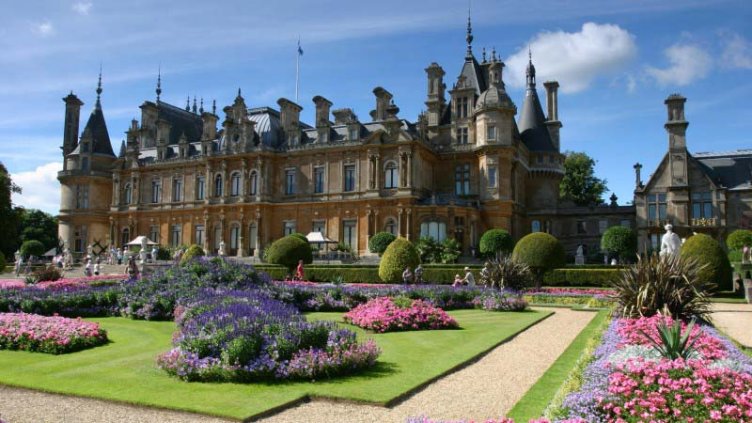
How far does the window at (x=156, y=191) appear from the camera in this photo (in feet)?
182

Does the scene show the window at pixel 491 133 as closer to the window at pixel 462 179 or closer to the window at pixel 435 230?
the window at pixel 462 179

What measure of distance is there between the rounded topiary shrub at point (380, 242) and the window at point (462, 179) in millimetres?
8620

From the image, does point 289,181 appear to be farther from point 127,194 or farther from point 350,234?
point 127,194

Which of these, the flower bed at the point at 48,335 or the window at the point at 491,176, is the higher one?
the window at the point at 491,176

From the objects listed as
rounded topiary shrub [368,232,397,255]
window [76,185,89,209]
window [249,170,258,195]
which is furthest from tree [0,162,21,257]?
rounded topiary shrub [368,232,397,255]

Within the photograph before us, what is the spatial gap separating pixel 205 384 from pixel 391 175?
3600 cm

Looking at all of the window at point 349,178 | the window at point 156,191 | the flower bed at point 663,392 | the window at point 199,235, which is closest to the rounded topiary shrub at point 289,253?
the window at point 349,178

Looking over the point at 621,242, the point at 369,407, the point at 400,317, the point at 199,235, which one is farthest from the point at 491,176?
the point at 369,407

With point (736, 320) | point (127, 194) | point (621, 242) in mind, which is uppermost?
point (127, 194)

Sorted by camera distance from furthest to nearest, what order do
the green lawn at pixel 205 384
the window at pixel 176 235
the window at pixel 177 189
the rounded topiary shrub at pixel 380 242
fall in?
1. the window at pixel 177 189
2. the window at pixel 176 235
3. the rounded topiary shrub at pixel 380 242
4. the green lawn at pixel 205 384

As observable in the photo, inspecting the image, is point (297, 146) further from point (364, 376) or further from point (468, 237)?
point (364, 376)

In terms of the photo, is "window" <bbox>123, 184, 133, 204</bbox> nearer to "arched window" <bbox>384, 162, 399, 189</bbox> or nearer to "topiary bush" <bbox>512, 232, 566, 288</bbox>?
"arched window" <bbox>384, 162, 399, 189</bbox>

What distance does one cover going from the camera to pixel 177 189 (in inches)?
2141

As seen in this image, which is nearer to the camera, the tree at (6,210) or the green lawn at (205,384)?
the green lawn at (205,384)
